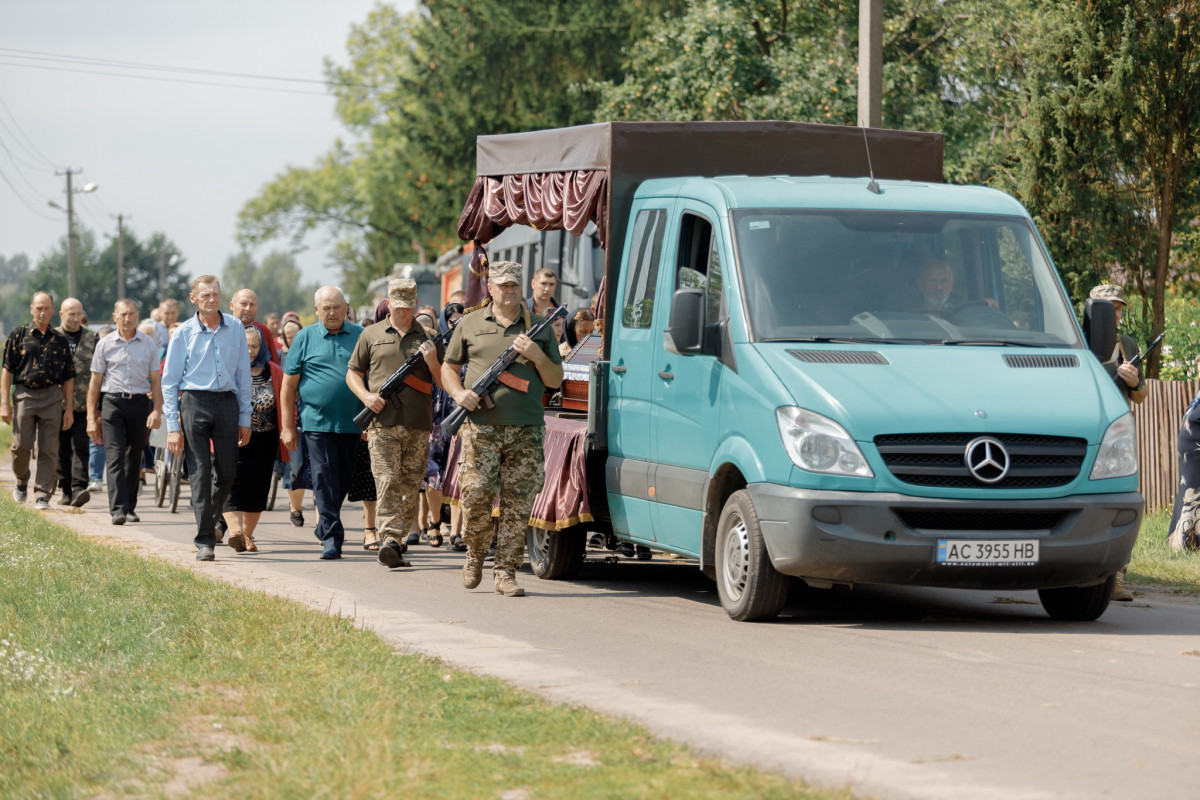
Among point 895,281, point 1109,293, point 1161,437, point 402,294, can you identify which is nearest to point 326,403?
point 402,294

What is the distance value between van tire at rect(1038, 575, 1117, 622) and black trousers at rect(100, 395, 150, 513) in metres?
9.06

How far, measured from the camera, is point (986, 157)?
2461 cm

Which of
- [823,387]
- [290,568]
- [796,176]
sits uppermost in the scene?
[796,176]

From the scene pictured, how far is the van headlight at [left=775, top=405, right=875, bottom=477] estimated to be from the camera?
29.0 ft

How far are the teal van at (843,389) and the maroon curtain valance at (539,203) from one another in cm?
17

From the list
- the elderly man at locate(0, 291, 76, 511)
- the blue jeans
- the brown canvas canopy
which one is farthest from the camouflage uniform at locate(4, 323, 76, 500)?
the brown canvas canopy

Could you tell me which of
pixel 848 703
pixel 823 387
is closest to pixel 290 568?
pixel 823 387

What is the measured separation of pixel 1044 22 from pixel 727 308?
10.3 metres

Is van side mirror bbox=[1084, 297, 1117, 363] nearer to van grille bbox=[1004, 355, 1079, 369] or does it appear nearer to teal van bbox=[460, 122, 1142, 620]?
teal van bbox=[460, 122, 1142, 620]

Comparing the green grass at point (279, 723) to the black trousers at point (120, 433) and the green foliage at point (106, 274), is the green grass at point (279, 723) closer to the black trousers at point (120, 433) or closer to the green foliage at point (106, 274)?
the black trousers at point (120, 433)

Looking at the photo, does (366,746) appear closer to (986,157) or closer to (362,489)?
(362,489)

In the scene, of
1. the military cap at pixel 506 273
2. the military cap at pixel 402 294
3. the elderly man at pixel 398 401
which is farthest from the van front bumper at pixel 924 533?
the military cap at pixel 402 294

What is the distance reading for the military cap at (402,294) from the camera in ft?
41.8

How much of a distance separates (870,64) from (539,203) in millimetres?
5622
